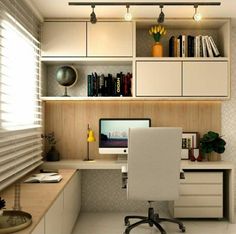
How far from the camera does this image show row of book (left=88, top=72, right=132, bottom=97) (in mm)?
4156

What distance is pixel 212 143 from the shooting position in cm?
412

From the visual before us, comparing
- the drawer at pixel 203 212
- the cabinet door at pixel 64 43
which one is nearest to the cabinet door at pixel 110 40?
the cabinet door at pixel 64 43

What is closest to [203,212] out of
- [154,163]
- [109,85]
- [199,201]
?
[199,201]

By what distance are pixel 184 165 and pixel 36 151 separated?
5.44 ft

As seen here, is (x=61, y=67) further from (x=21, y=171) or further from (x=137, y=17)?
(x=21, y=171)

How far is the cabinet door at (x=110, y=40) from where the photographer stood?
406cm

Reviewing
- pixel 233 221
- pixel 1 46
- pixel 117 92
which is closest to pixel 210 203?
pixel 233 221

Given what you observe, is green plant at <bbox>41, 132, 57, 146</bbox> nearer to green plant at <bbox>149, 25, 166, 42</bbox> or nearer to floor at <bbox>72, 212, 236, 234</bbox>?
floor at <bbox>72, 212, 236, 234</bbox>

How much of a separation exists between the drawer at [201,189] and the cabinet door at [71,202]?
1.20 m

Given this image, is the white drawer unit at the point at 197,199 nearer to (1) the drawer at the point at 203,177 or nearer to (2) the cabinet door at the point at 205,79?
(1) the drawer at the point at 203,177

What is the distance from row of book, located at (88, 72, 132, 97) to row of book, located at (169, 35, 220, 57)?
67 cm

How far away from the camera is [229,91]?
4.06 m

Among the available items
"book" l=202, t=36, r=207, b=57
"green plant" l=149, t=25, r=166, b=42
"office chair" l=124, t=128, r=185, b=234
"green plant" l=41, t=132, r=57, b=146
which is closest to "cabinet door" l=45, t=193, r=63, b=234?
"office chair" l=124, t=128, r=185, b=234

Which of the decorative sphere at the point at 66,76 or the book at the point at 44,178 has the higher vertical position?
the decorative sphere at the point at 66,76
